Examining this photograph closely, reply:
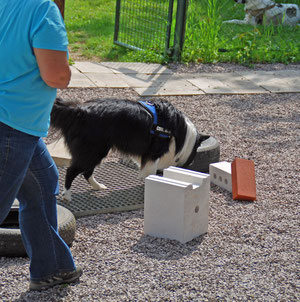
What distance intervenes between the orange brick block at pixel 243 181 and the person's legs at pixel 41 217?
1.96 meters

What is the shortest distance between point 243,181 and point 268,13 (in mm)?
8791

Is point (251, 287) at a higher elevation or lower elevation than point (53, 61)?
lower

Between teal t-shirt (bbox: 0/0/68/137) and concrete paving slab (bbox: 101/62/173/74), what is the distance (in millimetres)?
6129

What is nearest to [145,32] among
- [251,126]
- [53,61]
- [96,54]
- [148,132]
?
[96,54]

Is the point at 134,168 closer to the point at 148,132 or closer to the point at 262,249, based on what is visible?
the point at 148,132

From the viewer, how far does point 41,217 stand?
9.59 feet

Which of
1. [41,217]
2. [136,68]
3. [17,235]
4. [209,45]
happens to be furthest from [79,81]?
[41,217]

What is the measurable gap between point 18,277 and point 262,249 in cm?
162

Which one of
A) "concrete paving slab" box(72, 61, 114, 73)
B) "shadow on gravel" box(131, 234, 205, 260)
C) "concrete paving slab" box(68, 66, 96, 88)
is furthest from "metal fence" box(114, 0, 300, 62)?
"shadow on gravel" box(131, 234, 205, 260)

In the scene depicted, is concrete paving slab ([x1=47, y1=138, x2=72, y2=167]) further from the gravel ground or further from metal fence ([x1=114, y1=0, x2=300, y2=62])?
metal fence ([x1=114, y1=0, x2=300, y2=62])

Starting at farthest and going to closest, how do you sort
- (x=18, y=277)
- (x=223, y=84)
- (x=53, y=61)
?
1. (x=223, y=84)
2. (x=18, y=277)
3. (x=53, y=61)

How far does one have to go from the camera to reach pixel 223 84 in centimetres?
844

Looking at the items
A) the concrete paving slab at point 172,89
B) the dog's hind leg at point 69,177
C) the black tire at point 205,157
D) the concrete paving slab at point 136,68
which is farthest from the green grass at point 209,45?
the dog's hind leg at point 69,177

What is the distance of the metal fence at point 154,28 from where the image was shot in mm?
9305
